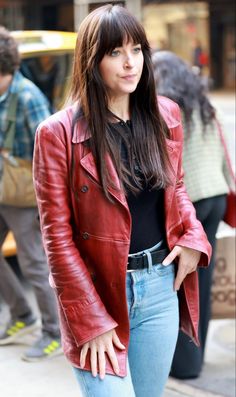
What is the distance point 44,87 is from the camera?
6.86 meters

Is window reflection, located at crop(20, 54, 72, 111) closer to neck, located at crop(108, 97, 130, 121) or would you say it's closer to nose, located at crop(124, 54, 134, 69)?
neck, located at crop(108, 97, 130, 121)

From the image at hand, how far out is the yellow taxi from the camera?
253 inches

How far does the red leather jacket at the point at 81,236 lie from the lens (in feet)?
7.52

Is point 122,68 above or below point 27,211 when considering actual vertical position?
above

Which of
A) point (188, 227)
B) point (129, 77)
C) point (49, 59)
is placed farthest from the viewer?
point (49, 59)

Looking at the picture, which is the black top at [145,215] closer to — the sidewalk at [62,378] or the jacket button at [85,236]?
the jacket button at [85,236]

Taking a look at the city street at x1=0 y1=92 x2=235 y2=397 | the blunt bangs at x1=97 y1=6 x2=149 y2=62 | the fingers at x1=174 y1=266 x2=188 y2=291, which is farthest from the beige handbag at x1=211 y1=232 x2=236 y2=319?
the blunt bangs at x1=97 y1=6 x2=149 y2=62

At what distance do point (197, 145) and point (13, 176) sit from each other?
1.13 m

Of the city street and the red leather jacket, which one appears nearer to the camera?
the red leather jacket

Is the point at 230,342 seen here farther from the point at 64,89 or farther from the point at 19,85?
the point at 64,89

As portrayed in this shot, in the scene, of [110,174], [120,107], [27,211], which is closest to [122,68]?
[120,107]

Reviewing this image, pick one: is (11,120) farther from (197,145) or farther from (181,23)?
(181,23)

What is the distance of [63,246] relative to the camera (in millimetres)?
2311

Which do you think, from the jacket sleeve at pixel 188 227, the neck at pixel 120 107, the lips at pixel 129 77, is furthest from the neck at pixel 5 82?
the lips at pixel 129 77
